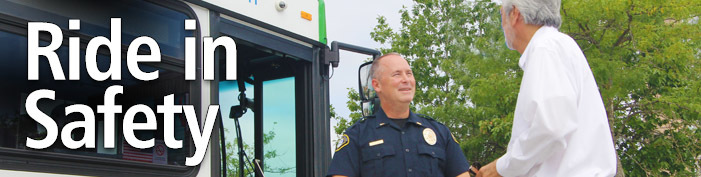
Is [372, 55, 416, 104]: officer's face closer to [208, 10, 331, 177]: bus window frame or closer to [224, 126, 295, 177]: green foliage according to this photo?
[208, 10, 331, 177]: bus window frame

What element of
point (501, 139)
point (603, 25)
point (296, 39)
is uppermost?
point (603, 25)

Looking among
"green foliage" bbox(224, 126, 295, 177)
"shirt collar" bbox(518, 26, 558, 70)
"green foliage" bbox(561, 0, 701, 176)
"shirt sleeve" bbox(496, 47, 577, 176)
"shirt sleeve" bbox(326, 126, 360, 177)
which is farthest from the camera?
"green foliage" bbox(561, 0, 701, 176)

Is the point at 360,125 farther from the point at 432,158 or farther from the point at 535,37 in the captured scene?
the point at 535,37

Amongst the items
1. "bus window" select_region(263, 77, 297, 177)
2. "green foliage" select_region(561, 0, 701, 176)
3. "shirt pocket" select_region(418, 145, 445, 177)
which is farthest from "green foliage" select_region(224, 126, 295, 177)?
"green foliage" select_region(561, 0, 701, 176)

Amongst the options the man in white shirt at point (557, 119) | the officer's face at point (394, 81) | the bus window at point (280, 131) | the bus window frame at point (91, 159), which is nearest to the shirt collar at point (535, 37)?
the man in white shirt at point (557, 119)

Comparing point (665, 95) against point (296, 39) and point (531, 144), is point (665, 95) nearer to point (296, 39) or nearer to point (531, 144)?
point (296, 39)

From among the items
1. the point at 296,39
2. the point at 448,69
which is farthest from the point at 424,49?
the point at 296,39

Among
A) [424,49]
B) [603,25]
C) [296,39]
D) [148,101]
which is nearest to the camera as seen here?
[148,101]

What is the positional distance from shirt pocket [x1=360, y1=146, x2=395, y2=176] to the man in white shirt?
816 millimetres

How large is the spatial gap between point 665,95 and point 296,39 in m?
12.6

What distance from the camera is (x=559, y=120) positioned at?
2.13 meters

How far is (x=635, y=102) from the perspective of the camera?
53.7 feet

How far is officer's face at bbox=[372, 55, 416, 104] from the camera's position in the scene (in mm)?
3170

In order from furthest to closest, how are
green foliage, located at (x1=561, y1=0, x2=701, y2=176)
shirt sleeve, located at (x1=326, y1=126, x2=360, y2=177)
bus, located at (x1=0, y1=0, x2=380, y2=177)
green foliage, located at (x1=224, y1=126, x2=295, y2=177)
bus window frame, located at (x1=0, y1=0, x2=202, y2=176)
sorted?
1. green foliage, located at (x1=561, y1=0, x2=701, y2=176)
2. green foliage, located at (x1=224, y1=126, x2=295, y2=177)
3. shirt sleeve, located at (x1=326, y1=126, x2=360, y2=177)
4. bus, located at (x1=0, y1=0, x2=380, y2=177)
5. bus window frame, located at (x1=0, y1=0, x2=202, y2=176)
